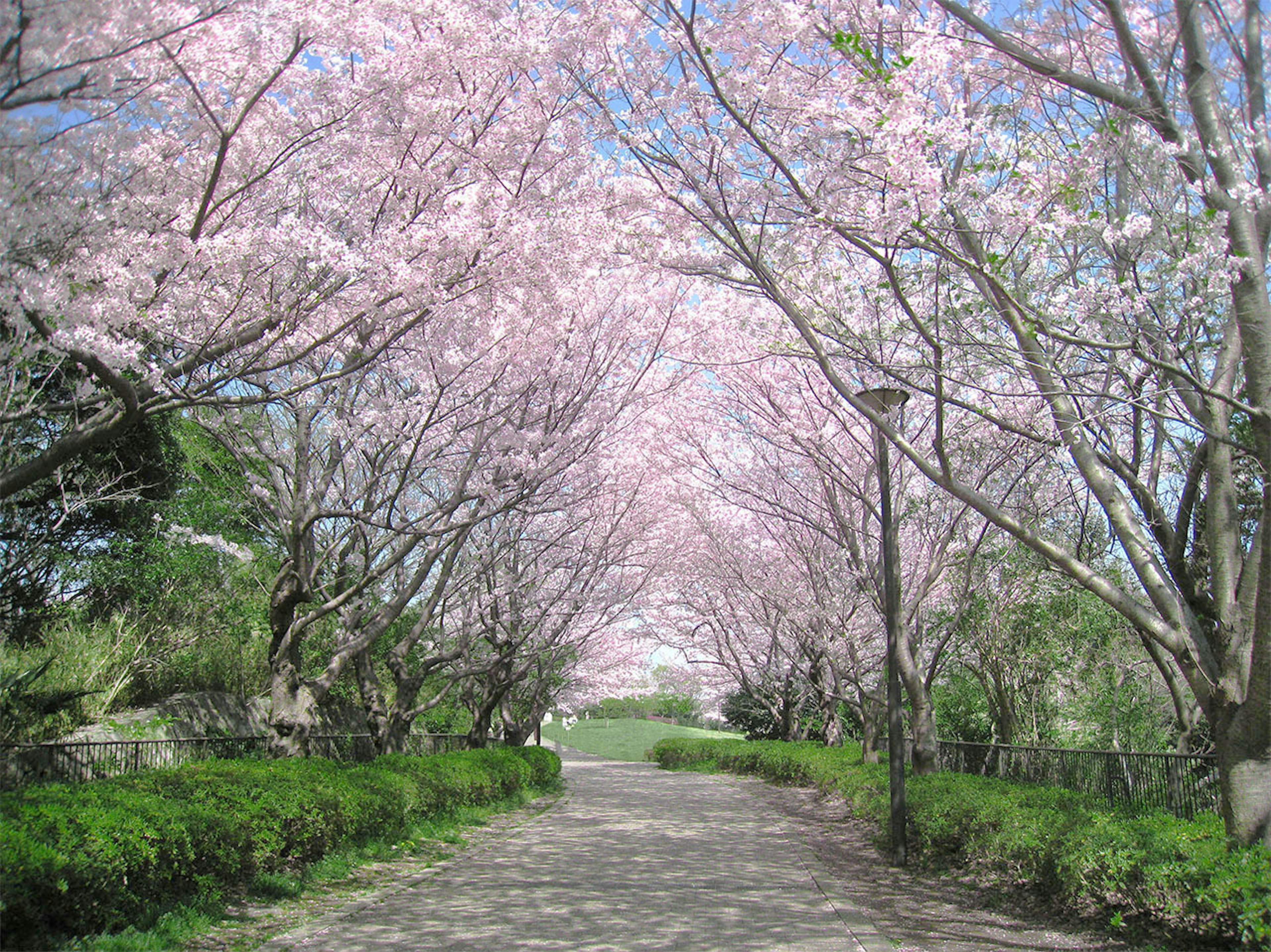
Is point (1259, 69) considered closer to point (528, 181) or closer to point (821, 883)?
point (528, 181)

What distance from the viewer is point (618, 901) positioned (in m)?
6.98


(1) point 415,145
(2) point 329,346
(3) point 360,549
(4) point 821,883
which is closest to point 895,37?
(1) point 415,145

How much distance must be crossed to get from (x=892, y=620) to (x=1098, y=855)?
170 inches

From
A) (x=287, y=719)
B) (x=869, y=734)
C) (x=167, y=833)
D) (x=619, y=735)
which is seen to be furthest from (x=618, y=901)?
(x=619, y=735)

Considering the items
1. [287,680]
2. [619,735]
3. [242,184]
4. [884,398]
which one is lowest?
[619,735]

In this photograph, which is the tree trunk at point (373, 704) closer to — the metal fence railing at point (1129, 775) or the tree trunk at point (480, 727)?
the tree trunk at point (480, 727)

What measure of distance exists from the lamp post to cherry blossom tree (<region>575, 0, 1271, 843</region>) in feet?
3.48

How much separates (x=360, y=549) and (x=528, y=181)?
745 cm

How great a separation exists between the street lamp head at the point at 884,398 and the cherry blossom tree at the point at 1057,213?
31.8 inches

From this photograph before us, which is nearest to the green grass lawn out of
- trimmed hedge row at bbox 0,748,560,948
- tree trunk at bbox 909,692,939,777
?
tree trunk at bbox 909,692,939,777

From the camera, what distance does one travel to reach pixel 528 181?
734cm

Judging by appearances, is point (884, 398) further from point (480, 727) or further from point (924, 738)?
point (480, 727)

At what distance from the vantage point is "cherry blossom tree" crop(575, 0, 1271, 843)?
520 cm

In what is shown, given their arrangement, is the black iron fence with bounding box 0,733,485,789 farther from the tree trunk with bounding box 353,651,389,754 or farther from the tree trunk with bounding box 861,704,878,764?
the tree trunk with bounding box 861,704,878,764
